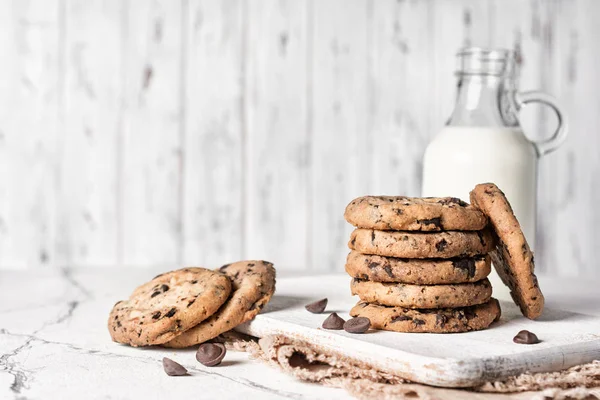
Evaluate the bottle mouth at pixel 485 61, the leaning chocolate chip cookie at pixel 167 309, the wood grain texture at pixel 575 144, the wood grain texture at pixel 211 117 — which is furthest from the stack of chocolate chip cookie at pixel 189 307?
the wood grain texture at pixel 575 144

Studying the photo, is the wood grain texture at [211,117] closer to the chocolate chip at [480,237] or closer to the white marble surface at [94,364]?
the white marble surface at [94,364]

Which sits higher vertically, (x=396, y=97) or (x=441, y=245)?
(x=396, y=97)

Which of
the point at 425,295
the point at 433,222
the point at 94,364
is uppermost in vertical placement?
the point at 433,222

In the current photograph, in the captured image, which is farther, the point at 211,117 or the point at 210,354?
the point at 211,117

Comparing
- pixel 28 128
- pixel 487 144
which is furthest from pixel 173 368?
pixel 28 128

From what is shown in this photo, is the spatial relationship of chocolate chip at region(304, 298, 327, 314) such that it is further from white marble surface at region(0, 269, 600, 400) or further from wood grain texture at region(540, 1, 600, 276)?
wood grain texture at region(540, 1, 600, 276)

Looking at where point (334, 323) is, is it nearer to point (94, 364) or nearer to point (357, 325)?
point (357, 325)
